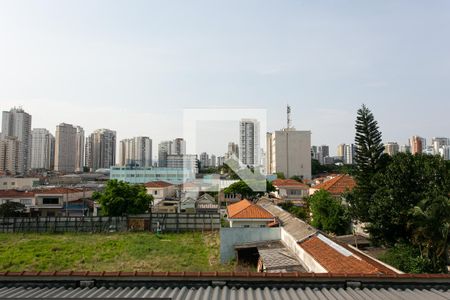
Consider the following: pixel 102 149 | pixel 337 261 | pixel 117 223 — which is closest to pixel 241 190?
pixel 117 223

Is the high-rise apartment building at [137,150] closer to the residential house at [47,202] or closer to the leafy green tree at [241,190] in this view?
the residential house at [47,202]

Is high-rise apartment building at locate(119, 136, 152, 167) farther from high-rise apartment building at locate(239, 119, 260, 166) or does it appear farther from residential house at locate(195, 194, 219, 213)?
high-rise apartment building at locate(239, 119, 260, 166)

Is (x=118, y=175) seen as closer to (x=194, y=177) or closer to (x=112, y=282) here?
(x=194, y=177)

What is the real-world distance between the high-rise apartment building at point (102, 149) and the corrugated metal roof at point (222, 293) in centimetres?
6341

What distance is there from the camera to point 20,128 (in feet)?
180

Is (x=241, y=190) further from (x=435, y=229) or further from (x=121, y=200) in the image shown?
(x=435, y=229)

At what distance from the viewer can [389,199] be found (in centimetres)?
1001

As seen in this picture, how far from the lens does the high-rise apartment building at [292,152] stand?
42375mm

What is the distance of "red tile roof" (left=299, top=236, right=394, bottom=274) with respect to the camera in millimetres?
6379

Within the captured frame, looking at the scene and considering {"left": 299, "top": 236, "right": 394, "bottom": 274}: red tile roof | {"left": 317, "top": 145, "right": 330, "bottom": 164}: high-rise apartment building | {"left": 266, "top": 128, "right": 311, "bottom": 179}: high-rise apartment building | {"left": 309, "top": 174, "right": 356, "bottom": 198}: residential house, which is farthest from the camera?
{"left": 317, "top": 145, "right": 330, "bottom": 164}: high-rise apartment building

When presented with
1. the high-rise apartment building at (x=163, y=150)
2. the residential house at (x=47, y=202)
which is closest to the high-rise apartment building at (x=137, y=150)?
the high-rise apartment building at (x=163, y=150)

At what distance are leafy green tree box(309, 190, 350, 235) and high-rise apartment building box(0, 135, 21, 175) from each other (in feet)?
156

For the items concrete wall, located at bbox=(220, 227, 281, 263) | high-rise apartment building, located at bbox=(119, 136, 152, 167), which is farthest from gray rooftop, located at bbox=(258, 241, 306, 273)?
high-rise apartment building, located at bbox=(119, 136, 152, 167)

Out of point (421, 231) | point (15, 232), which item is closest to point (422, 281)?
point (421, 231)
